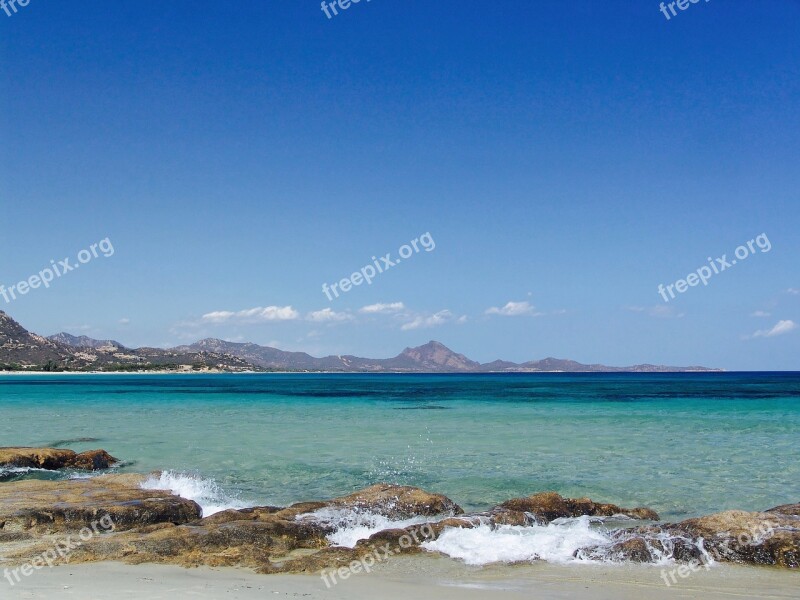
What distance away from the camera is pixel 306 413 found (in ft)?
155

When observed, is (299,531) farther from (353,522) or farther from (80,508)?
(80,508)

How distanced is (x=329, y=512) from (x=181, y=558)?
3.87 meters

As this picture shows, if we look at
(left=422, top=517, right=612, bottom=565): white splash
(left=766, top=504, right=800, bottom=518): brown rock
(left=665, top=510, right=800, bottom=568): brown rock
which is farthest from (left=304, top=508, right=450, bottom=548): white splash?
(left=766, top=504, right=800, bottom=518): brown rock

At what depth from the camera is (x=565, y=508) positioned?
14844 mm

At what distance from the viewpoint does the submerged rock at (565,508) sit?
47.9 feet

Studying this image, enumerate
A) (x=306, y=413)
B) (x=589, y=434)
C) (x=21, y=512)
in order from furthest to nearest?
(x=306, y=413), (x=589, y=434), (x=21, y=512)

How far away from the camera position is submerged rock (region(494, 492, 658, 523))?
1460 centimetres

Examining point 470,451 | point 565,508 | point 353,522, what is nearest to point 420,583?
point 353,522

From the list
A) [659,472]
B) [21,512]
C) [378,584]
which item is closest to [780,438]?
[659,472]

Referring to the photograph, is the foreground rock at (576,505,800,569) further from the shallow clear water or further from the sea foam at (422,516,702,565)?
the shallow clear water

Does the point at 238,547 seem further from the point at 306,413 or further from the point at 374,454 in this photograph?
the point at 306,413

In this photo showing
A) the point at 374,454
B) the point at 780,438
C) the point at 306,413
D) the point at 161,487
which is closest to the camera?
the point at 161,487

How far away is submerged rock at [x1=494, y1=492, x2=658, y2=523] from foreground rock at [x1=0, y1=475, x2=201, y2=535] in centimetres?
788

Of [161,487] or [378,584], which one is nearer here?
[378,584]
